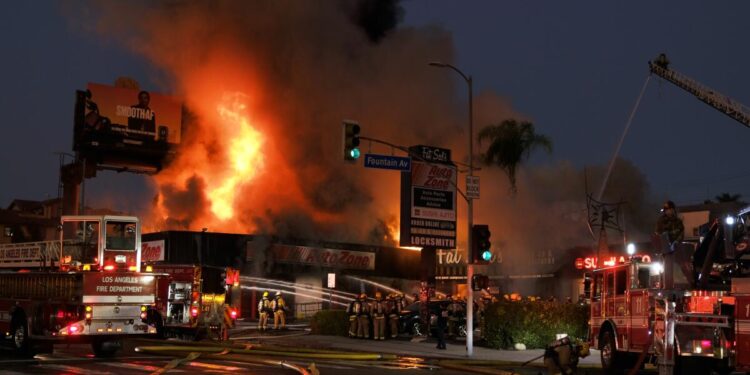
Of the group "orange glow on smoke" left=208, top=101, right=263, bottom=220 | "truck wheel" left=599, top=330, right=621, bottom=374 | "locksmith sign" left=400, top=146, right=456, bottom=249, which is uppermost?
"orange glow on smoke" left=208, top=101, right=263, bottom=220

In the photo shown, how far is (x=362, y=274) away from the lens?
47.1m

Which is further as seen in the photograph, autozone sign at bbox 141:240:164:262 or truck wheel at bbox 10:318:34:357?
autozone sign at bbox 141:240:164:262

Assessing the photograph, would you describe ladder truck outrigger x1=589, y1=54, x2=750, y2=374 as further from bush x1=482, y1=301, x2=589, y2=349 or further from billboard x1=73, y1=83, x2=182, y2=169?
billboard x1=73, y1=83, x2=182, y2=169

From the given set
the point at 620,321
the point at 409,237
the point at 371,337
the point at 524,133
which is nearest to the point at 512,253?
the point at 524,133

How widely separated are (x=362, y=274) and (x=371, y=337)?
61.3 ft

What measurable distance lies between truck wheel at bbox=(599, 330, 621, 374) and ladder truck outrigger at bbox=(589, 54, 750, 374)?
0.02 m

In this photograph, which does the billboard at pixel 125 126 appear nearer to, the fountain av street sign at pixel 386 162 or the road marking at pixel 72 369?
the fountain av street sign at pixel 386 162

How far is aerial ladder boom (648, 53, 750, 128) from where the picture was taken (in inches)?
2435

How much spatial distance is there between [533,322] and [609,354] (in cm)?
603

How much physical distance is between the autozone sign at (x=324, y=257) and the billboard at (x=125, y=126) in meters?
18.9

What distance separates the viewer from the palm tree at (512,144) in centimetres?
5056

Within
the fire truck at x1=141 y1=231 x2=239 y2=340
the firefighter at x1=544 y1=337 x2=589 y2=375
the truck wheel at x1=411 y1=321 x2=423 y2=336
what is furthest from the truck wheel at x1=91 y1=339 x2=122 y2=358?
the truck wheel at x1=411 y1=321 x2=423 y2=336

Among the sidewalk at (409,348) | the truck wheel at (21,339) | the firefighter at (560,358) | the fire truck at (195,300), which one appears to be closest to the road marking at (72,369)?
the truck wheel at (21,339)

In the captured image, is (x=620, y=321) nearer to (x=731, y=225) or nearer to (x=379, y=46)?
(x=731, y=225)
